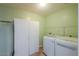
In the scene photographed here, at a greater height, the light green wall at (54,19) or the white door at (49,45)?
the light green wall at (54,19)

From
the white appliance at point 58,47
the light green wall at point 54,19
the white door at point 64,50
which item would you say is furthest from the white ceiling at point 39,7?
the white door at point 64,50

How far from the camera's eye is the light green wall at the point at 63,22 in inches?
39.9

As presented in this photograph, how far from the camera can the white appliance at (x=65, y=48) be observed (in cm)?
100

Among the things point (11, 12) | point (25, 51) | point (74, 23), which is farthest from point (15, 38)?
point (74, 23)

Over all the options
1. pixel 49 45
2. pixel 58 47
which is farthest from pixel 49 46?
pixel 58 47

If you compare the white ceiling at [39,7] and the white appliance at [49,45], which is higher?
the white ceiling at [39,7]

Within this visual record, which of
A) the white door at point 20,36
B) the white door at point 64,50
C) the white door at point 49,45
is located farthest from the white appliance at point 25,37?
the white door at point 64,50

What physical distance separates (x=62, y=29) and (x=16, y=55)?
24.3 inches

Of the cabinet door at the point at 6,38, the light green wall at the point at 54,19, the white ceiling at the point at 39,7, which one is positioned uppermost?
the white ceiling at the point at 39,7

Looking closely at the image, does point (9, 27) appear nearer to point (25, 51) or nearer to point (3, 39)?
point (3, 39)

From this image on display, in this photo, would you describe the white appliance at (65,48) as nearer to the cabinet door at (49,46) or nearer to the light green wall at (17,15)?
the cabinet door at (49,46)

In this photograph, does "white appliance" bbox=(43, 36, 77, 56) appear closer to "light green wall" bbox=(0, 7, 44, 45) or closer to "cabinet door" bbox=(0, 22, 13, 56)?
"light green wall" bbox=(0, 7, 44, 45)

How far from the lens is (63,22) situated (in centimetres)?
107

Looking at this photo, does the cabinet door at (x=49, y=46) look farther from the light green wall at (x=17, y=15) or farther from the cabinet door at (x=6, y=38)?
the cabinet door at (x=6, y=38)
